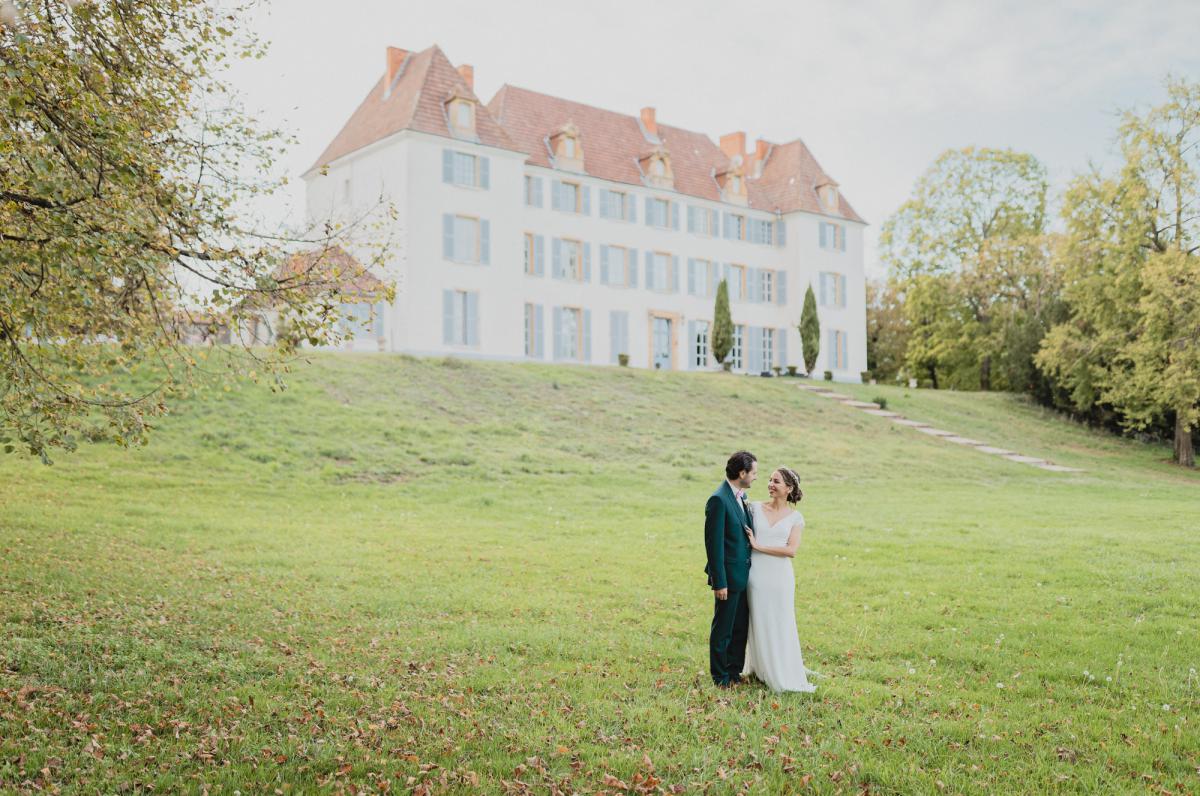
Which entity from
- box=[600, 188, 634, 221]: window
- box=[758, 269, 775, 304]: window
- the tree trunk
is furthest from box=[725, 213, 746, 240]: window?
the tree trunk

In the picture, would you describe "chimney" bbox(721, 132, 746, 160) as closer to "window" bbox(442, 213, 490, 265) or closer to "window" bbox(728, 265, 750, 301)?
"window" bbox(728, 265, 750, 301)

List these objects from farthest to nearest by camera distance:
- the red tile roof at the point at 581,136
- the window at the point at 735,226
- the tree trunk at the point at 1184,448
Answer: the window at the point at 735,226 → the red tile roof at the point at 581,136 → the tree trunk at the point at 1184,448

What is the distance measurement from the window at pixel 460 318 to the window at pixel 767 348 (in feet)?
52.9

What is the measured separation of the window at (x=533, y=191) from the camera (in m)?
38.1

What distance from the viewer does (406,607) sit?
9875 mm

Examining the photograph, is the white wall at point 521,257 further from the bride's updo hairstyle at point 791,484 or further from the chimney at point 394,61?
the bride's updo hairstyle at point 791,484

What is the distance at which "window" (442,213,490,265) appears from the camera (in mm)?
34406

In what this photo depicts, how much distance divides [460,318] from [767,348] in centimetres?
1737

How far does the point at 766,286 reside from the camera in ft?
152

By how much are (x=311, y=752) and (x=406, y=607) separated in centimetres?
422

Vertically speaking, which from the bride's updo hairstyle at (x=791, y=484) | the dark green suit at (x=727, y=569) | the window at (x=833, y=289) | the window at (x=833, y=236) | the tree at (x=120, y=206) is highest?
the window at (x=833, y=236)

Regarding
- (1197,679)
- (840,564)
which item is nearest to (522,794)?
(1197,679)

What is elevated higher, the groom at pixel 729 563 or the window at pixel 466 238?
the window at pixel 466 238

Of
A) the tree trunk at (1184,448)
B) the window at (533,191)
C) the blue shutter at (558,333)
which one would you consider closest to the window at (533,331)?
the blue shutter at (558,333)
